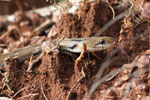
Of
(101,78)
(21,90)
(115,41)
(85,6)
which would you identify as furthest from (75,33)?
(21,90)

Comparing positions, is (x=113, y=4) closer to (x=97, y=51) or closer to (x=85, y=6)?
(x=85, y=6)

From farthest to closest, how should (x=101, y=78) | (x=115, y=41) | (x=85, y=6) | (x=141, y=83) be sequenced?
1. (x=85, y=6)
2. (x=115, y=41)
3. (x=101, y=78)
4. (x=141, y=83)

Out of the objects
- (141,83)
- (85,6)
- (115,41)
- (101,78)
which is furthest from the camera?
(85,6)

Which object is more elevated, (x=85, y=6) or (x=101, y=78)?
(x=85, y=6)

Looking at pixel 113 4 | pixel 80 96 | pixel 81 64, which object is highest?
pixel 113 4

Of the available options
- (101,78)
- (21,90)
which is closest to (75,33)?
(101,78)

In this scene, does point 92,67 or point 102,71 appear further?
point 92,67

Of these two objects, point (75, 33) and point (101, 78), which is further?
point (75, 33)

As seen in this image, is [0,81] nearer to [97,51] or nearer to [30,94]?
[30,94]
